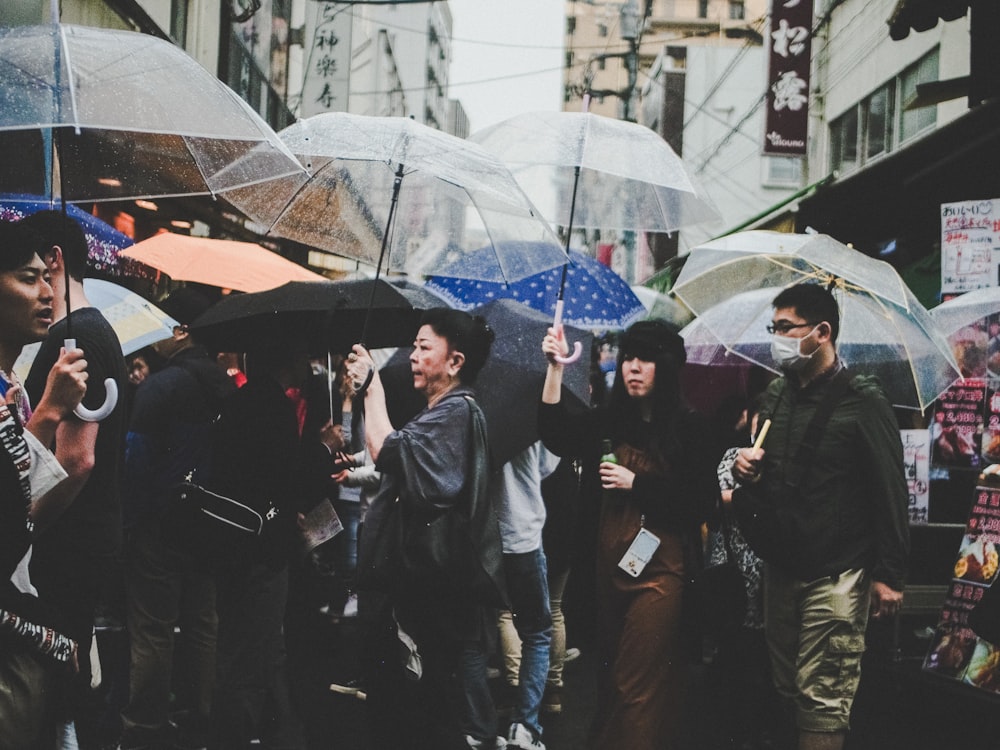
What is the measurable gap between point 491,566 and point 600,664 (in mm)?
1106

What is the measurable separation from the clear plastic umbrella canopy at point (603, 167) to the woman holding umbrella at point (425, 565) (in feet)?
5.29

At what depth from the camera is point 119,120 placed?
11.2 ft

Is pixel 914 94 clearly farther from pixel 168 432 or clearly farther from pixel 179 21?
pixel 168 432

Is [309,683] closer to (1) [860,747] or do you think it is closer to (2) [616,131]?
(1) [860,747]

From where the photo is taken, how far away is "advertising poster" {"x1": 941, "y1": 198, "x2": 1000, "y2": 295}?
7879mm

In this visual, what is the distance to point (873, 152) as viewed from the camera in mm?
16266

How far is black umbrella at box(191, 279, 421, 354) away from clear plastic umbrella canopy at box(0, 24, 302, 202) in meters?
0.69

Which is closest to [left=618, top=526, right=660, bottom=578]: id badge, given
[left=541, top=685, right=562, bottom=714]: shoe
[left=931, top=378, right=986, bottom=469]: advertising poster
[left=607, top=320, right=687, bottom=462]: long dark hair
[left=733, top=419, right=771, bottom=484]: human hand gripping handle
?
[left=607, top=320, right=687, bottom=462]: long dark hair

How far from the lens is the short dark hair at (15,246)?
3117 millimetres

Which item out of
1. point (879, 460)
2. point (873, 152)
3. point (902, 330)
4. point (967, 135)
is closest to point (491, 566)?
point (879, 460)

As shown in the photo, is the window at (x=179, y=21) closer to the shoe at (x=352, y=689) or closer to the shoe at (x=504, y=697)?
the shoe at (x=352, y=689)

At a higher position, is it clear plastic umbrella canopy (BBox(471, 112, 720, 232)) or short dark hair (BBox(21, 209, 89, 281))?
clear plastic umbrella canopy (BBox(471, 112, 720, 232))

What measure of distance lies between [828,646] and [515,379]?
7.71 feet

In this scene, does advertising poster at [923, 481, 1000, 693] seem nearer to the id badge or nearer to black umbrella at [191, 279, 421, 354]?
the id badge
